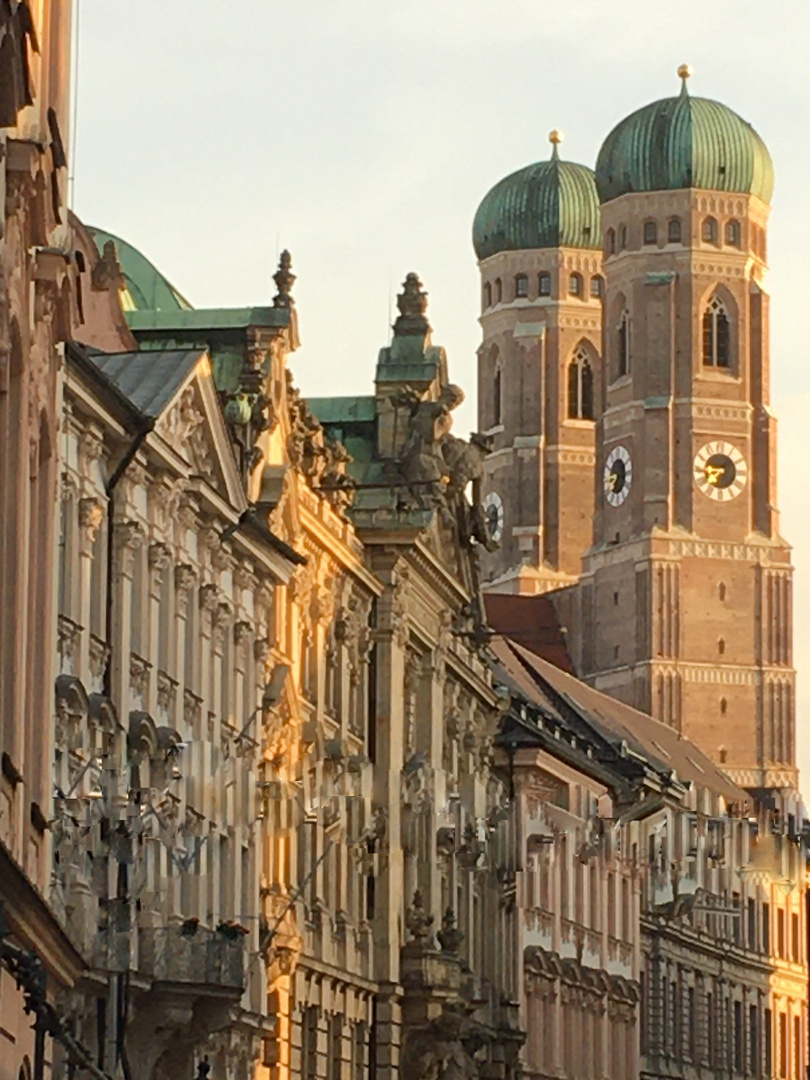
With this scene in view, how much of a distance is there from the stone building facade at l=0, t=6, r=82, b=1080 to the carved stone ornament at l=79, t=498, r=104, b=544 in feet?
54.0

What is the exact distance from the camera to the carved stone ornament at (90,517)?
4578cm

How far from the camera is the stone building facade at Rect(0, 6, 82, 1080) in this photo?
2419cm

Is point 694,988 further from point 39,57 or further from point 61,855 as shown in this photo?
point 39,57

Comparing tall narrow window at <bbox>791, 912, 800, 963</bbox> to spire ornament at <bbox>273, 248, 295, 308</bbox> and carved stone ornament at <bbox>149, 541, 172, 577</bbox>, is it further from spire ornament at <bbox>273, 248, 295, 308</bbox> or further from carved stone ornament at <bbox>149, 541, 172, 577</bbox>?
carved stone ornament at <bbox>149, 541, 172, 577</bbox>

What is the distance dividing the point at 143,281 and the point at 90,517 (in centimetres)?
1954

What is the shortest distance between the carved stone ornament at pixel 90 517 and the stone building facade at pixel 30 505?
54.0 feet

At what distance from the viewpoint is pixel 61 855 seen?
42.8 m

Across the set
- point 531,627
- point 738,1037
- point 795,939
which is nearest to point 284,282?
point 738,1037

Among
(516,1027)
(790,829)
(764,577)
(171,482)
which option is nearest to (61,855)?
(171,482)

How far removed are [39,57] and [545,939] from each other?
6233 centimetres

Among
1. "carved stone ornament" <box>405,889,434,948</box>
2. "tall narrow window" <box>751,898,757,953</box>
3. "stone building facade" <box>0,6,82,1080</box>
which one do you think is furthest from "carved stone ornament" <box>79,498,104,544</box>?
"tall narrow window" <box>751,898,757,953</box>

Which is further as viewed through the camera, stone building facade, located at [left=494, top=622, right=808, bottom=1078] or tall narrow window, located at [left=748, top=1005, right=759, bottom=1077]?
tall narrow window, located at [left=748, top=1005, right=759, bottom=1077]

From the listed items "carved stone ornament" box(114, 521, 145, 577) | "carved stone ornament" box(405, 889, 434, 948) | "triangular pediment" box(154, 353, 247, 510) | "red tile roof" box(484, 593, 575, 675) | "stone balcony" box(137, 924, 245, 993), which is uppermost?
"red tile roof" box(484, 593, 575, 675)

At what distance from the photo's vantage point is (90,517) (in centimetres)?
4597
